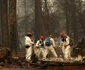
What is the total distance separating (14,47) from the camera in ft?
70.7

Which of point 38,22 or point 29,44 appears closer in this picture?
point 29,44

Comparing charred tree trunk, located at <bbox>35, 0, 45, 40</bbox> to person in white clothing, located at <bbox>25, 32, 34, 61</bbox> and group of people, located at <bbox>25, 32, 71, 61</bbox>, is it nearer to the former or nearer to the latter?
group of people, located at <bbox>25, 32, 71, 61</bbox>

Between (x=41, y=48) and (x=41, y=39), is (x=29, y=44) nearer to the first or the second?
(x=41, y=39)

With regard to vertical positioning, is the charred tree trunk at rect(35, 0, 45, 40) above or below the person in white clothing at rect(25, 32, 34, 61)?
above

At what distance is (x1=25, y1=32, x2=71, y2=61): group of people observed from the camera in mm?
18500

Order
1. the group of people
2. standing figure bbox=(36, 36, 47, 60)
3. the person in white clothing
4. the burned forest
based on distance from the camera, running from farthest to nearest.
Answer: standing figure bbox=(36, 36, 47, 60) → the group of people → the person in white clothing → the burned forest

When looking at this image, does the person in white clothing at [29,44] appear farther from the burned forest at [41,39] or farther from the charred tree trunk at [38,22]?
the charred tree trunk at [38,22]

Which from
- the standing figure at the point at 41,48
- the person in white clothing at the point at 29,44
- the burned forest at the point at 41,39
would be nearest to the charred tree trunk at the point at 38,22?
the burned forest at the point at 41,39

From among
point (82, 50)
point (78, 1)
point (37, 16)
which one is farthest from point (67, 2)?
point (82, 50)

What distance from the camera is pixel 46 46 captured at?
804 inches

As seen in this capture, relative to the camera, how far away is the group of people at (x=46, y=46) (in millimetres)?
18500

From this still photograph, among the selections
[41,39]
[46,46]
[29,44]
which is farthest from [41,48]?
[29,44]

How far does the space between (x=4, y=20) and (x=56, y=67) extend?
14.6 meters

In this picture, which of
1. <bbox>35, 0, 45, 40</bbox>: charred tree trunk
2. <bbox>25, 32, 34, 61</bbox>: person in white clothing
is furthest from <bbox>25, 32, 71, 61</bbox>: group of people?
<bbox>35, 0, 45, 40</bbox>: charred tree trunk
